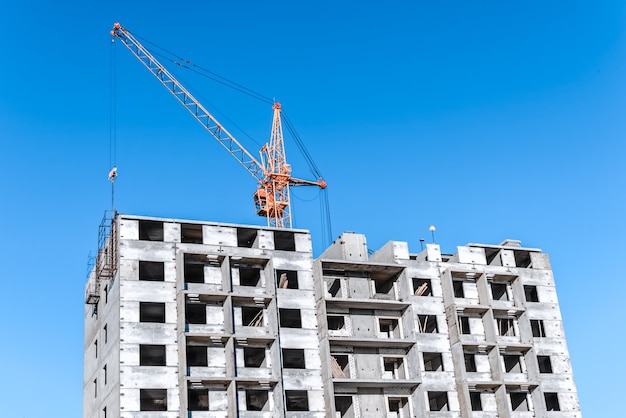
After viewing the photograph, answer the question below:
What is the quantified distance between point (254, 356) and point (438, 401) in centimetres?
2175

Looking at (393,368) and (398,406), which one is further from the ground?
(393,368)

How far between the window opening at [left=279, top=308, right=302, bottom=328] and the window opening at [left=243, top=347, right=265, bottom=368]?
421 cm

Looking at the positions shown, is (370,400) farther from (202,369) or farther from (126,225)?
(126,225)

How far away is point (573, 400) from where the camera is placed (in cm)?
10444

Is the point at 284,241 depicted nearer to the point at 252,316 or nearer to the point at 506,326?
the point at 252,316

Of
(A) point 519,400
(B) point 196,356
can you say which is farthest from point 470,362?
(B) point 196,356

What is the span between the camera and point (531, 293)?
110 meters

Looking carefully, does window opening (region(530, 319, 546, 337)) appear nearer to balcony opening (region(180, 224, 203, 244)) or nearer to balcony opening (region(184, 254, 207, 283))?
balcony opening (region(184, 254, 207, 283))

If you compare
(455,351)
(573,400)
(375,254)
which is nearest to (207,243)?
(375,254)

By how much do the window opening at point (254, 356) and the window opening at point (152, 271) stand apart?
452 inches

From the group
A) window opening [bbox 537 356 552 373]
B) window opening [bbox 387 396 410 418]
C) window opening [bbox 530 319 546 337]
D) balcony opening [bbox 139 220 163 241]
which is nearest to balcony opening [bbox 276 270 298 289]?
balcony opening [bbox 139 220 163 241]

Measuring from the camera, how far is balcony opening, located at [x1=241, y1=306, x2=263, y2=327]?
95250 millimetres

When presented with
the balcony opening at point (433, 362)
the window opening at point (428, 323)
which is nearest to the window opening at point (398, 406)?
the balcony opening at point (433, 362)

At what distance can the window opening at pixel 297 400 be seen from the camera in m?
92.1
